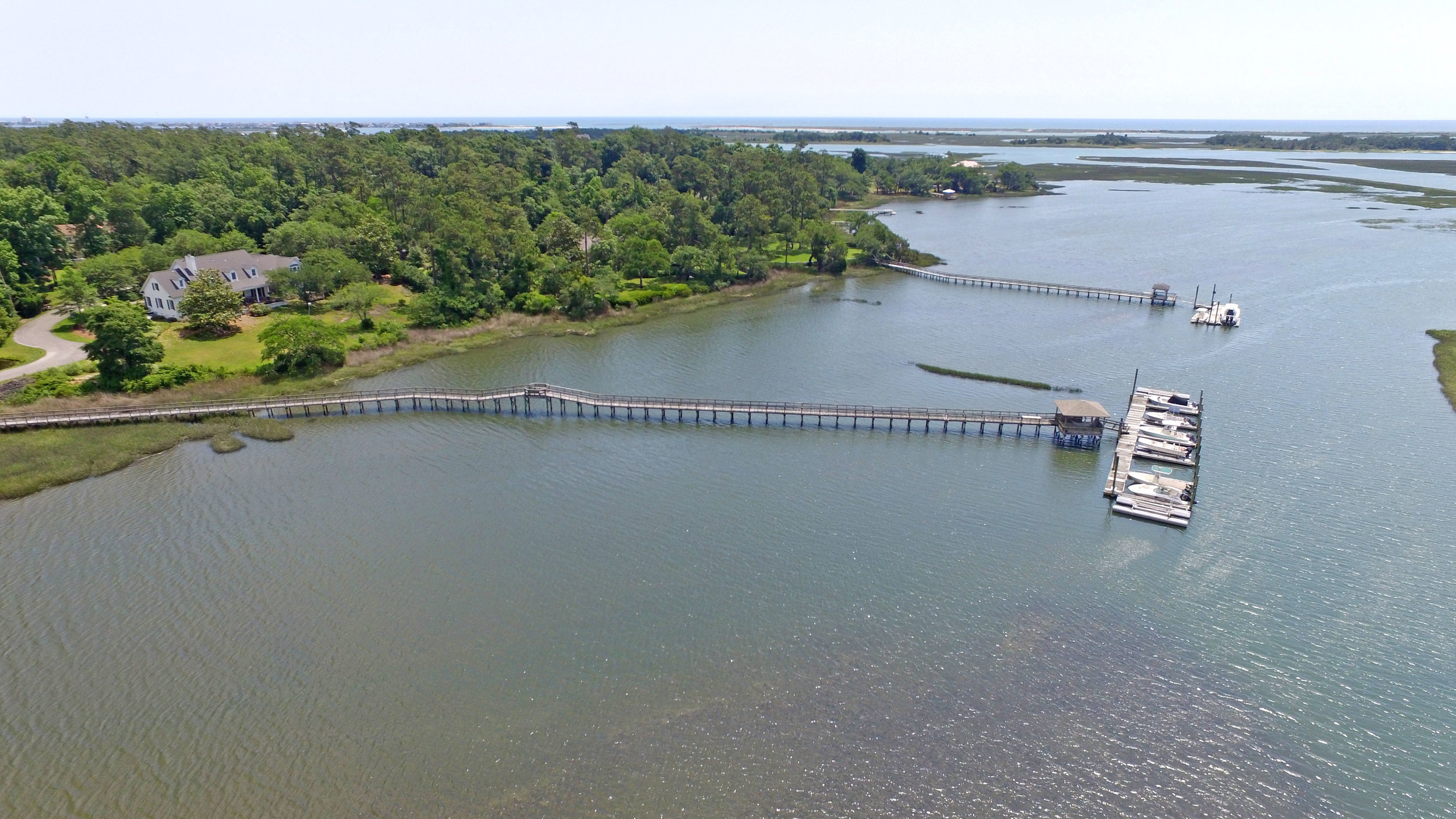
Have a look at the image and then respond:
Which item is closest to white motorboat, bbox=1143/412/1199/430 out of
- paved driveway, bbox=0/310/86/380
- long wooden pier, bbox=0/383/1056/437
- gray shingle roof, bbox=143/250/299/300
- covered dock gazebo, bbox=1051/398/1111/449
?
covered dock gazebo, bbox=1051/398/1111/449

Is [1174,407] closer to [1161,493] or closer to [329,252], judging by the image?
[1161,493]

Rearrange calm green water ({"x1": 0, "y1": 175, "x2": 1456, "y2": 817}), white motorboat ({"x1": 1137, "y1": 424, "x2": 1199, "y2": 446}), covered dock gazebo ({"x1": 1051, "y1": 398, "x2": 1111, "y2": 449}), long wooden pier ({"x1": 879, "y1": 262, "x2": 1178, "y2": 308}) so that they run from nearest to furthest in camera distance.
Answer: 1. calm green water ({"x1": 0, "y1": 175, "x2": 1456, "y2": 817})
2. white motorboat ({"x1": 1137, "y1": 424, "x2": 1199, "y2": 446})
3. covered dock gazebo ({"x1": 1051, "y1": 398, "x2": 1111, "y2": 449})
4. long wooden pier ({"x1": 879, "y1": 262, "x2": 1178, "y2": 308})

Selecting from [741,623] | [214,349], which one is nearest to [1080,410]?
[741,623]

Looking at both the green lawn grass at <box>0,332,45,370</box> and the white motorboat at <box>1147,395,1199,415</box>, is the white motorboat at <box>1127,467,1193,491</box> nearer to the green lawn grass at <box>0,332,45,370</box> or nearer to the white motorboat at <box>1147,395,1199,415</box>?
the white motorboat at <box>1147,395,1199,415</box>

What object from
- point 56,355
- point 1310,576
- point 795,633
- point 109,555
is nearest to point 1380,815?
point 1310,576

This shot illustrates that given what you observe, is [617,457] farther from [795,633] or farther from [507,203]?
[507,203]

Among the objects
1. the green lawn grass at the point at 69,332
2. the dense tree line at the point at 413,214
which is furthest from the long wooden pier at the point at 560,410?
the dense tree line at the point at 413,214

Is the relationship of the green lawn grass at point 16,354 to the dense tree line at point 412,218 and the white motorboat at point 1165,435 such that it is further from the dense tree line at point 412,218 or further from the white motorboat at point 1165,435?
the white motorboat at point 1165,435
